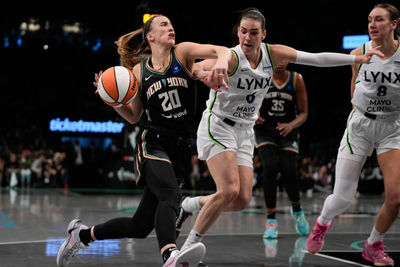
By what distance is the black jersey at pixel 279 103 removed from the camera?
22.7 ft

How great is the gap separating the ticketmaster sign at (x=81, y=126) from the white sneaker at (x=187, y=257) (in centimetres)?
1754

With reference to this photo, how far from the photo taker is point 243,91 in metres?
4.82

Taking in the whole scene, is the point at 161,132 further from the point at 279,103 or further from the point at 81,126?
the point at 81,126

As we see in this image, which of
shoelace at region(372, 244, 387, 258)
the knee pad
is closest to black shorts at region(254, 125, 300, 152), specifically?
shoelace at region(372, 244, 387, 258)

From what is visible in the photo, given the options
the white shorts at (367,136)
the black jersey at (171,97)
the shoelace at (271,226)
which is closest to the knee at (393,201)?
the white shorts at (367,136)

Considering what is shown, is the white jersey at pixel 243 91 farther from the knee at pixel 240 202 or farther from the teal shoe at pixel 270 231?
the teal shoe at pixel 270 231

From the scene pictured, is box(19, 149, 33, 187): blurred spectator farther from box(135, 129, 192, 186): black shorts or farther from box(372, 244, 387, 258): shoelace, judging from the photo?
box(372, 244, 387, 258): shoelace

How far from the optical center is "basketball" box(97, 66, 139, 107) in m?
4.25

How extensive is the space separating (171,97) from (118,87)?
0.39m

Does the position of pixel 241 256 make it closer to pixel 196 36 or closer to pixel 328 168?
pixel 328 168

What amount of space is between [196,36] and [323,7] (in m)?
4.43

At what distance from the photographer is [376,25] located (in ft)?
15.8

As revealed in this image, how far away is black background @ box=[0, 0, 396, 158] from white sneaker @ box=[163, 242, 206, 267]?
14702 millimetres

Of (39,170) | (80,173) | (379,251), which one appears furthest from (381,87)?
(80,173)
